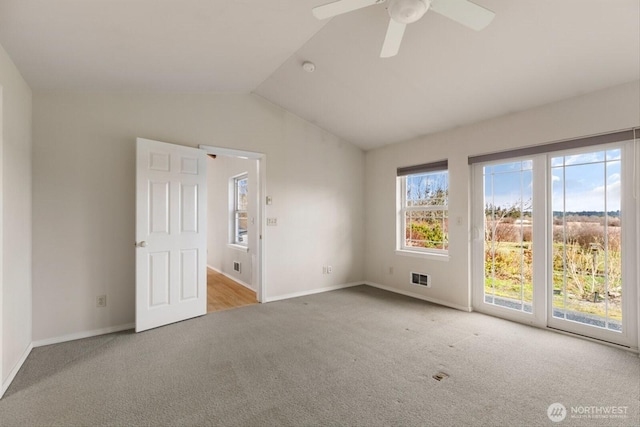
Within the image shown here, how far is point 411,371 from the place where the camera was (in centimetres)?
224

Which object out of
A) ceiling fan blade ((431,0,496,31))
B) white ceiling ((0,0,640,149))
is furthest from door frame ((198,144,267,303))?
ceiling fan blade ((431,0,496,31))

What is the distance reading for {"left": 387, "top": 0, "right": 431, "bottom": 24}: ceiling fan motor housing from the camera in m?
1.63

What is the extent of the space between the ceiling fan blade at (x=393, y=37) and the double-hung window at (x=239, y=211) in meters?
3.96

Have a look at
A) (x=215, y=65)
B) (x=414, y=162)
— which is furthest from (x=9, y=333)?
(x=414, y=162)

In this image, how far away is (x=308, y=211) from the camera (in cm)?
451

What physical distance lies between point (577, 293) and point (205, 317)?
399 cm

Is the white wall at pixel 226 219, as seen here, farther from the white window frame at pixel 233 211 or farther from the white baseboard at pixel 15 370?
the white baseboard at pixel 15 370

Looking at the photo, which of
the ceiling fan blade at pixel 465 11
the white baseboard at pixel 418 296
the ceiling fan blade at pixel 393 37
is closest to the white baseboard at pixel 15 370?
the ceiling fan blade at pixel 393 37

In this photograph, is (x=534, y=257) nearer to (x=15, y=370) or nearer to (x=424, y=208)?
(x=424, y=208)

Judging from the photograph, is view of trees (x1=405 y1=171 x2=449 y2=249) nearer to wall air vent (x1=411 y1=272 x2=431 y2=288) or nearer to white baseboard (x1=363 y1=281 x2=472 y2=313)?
wall air vent (x1=411 y1=272 x2=431 y2=288)

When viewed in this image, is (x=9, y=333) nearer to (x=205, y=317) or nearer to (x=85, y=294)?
(x=85, y=294)

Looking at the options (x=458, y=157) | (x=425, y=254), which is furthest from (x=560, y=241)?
(x=425, y=254)

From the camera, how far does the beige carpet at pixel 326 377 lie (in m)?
1.77

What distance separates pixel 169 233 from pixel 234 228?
2552 millimetres
